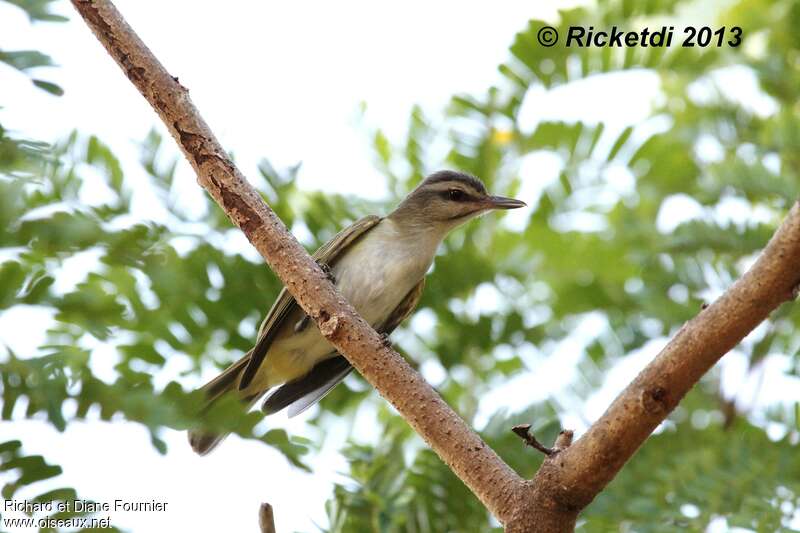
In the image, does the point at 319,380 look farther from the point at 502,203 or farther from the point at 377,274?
the point at 502,203

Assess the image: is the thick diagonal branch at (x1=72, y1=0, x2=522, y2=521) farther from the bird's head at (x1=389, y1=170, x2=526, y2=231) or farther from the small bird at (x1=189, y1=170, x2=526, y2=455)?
the bird's head at (x1=389, y1=170, x2=526, y2=231)

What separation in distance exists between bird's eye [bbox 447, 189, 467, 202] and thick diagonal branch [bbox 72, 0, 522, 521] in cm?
222

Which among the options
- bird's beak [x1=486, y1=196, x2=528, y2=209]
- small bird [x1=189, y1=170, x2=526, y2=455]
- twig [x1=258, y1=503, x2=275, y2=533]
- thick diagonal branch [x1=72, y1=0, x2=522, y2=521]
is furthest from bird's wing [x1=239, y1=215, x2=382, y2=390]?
twig [x1=258, y1=503, x2=275, y2=533]

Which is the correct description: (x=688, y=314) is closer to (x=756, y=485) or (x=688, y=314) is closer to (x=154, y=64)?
(x=756, y=485)

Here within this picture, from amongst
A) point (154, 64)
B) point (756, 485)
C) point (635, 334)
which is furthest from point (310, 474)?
point (635, 334)

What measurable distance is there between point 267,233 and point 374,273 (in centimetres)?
212

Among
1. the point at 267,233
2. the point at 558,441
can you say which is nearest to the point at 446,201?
the point at 267,233

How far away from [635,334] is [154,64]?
256cm

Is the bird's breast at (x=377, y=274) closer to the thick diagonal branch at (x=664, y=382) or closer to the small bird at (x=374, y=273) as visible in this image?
the small bird at (x=374, y=273)

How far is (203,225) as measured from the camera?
4.88 metres

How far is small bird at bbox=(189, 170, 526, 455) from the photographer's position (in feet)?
18.1

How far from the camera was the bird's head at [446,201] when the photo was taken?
18.4ft

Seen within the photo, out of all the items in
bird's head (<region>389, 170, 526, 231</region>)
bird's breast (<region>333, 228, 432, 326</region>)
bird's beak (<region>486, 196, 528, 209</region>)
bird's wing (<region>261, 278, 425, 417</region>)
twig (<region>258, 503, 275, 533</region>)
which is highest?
bird's beak (<region>486, 196, 528, 209</region>)

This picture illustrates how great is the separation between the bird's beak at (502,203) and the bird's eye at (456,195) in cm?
20
